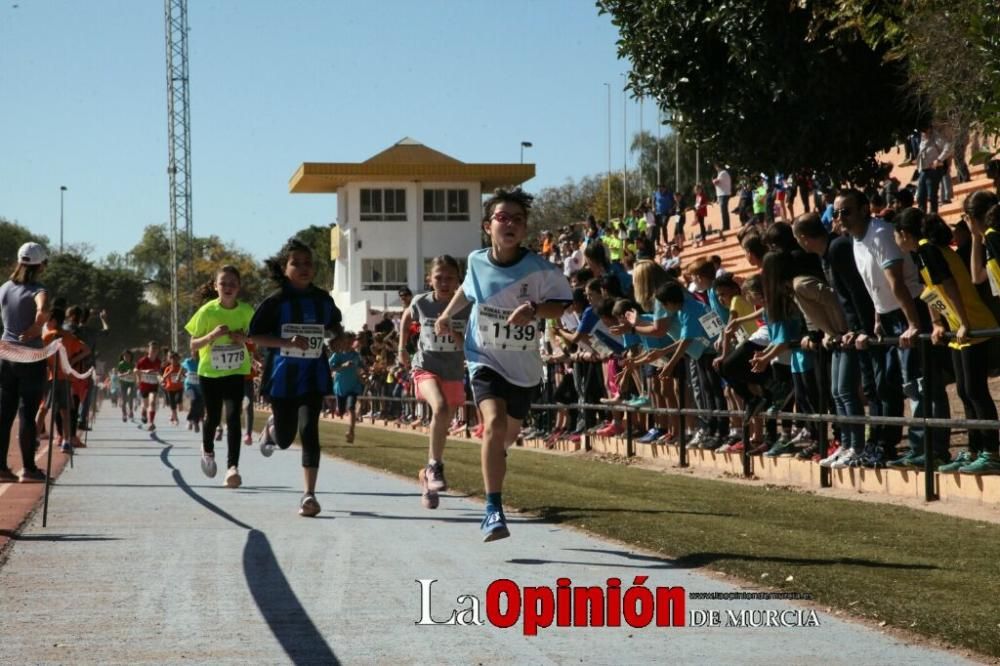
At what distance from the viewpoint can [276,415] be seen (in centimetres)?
1230

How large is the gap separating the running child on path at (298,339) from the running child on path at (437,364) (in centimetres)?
70

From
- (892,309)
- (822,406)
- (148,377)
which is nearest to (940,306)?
(892,309)

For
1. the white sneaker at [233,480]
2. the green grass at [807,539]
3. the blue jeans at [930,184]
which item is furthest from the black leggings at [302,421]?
the blue jeans at [930,184]

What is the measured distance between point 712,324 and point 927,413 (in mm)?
4207

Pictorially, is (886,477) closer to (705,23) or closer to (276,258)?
(276,258)

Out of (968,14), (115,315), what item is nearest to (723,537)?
(968,14)

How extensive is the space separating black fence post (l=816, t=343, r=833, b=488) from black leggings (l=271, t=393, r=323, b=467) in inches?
162

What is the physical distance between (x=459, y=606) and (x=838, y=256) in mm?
6524

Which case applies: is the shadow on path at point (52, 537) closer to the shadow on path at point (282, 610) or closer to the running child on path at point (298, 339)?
the shadow on path at point (282, 610)

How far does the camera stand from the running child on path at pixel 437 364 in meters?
10.8

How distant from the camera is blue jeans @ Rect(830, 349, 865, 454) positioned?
498 inches

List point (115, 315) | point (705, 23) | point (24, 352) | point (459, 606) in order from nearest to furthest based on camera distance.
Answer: point (459, 606), point (24, 352), point (705, 23), point (115, 315)

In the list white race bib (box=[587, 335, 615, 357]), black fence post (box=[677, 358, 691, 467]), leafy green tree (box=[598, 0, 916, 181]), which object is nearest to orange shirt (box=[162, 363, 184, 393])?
leafy green tree (box=[598, 0, 916, 181])

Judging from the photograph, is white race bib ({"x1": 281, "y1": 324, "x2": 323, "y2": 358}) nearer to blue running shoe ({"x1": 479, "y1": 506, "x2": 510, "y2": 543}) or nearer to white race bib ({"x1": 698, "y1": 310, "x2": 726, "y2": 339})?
blue running shoe ({"x1": 479, "y1": 506, "x2": 510, "y2": 543})
